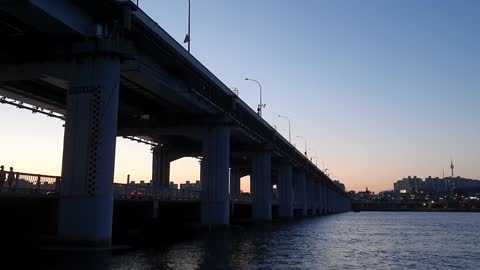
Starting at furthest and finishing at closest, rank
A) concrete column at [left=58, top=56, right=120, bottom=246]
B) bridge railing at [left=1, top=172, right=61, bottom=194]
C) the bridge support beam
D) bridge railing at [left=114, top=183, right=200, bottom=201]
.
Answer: the bridge support beam
bridge railing at [left=114, top=183, right=200, bottom=201]
concrete column at [left=58, top=56, right=120, bottom=246]
bridge railing at [left=1, top=172, right=61, bottom=194]

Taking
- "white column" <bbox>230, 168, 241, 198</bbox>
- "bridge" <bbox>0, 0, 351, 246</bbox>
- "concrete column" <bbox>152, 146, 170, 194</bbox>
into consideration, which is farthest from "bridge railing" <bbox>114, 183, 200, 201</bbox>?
"white column" <bbox>230, 168, 241, 198</bbox>

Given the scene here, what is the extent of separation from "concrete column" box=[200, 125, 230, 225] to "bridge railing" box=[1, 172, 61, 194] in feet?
87.9

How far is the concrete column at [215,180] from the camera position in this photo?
200 feet

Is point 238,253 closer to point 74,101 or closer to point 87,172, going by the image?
point 87,172

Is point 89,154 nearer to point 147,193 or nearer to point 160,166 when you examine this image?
point 147,193

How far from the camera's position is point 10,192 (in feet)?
101

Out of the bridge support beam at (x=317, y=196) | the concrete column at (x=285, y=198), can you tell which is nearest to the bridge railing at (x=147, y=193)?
the concrete column at (x=285, y=198)

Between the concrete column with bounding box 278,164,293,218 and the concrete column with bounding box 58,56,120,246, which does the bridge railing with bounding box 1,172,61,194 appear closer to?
the concrete column with bounding box 58,56,120,246

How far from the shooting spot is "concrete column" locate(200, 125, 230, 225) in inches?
2403

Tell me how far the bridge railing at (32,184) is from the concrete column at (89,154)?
6.88ft

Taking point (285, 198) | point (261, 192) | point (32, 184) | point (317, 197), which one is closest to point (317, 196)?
point (317, 197)

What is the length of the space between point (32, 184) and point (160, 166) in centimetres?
5928

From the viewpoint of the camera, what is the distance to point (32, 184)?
33406mm

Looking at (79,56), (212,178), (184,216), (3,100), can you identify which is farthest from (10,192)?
(184,216)
